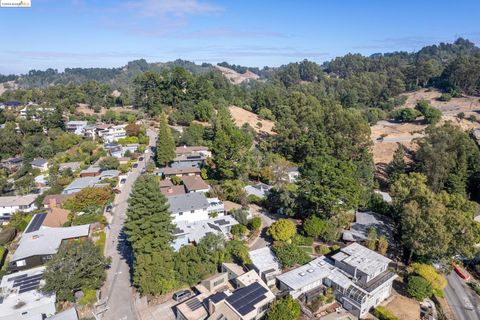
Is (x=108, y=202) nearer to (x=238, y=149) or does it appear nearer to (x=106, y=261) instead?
(x=106, y=261)

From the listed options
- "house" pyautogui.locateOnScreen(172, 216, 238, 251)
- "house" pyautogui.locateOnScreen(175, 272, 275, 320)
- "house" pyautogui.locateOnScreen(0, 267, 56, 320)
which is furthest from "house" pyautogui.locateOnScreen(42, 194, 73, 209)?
"house" pyautogui.locateOnScreen(175, 272, 275, 320)

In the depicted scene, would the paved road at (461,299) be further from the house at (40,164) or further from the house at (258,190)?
the house at (40,164)

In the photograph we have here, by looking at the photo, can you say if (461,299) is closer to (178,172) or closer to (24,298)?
(24,298)

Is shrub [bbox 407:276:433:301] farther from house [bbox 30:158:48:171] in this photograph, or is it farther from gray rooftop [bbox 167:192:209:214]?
house [bbox 30:158:48:171]

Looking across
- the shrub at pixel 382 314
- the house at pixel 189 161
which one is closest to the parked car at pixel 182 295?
the shrub at pixel 382 314

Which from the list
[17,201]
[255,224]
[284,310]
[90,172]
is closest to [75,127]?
[90,172]
